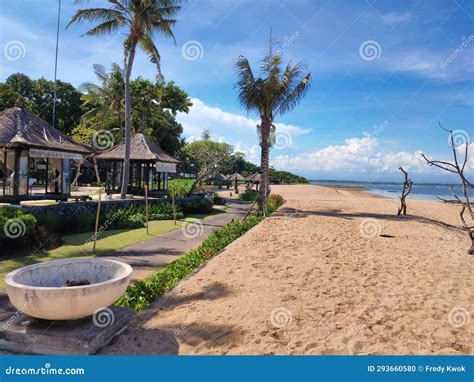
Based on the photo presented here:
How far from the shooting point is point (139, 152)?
22297mm

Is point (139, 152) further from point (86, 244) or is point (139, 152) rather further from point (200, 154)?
point (200, 154)

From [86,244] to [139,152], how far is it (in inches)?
483

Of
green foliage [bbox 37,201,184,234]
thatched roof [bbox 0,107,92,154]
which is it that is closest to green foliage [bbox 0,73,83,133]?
thatched roof [bbox 0,107,92,154]

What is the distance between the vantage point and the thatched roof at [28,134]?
→ 13.5 metres

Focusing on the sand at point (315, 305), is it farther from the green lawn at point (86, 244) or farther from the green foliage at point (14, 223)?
the green foliage at point (14, 223)

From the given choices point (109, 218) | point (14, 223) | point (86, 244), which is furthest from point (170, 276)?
point (109, 218)

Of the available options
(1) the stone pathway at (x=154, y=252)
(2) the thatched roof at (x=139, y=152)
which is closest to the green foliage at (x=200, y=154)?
(2) the thatched roof at (x=139, y=152)

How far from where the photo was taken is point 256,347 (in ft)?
13.5

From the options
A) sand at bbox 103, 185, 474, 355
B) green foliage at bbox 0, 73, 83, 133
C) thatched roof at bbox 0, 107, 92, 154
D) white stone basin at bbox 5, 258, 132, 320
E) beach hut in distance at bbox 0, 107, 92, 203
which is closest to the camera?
white stone basin at bbox 5, 258, 132, 320

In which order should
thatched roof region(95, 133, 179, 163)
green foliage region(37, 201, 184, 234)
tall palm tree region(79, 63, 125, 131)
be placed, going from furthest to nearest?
tall palm tree region(79, 63, 125, 131) < thatched roof region(95, 133, 179, 163) < green foliage region(37, 201, 184, 234)

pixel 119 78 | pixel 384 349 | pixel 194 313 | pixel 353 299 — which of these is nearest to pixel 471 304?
pixel 353 299

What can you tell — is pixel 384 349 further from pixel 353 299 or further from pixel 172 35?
pixel 172 35

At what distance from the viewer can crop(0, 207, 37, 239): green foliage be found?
920 cm

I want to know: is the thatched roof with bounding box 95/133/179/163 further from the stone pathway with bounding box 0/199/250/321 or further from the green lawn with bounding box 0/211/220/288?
the stone pathway with bounding box 0/199/250/321
